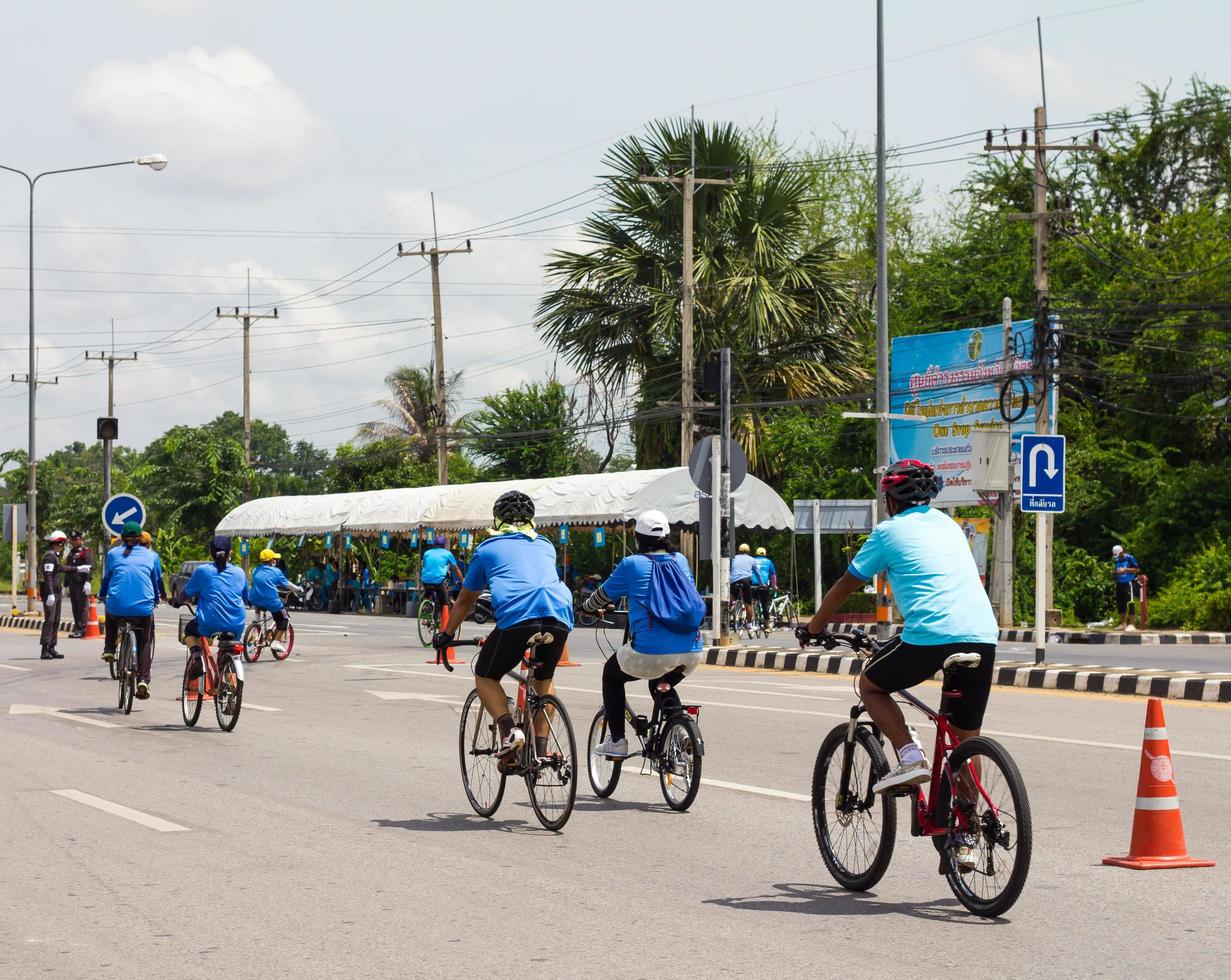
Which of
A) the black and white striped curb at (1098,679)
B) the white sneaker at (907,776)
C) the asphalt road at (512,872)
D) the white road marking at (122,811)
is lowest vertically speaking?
the white road marking at (122,811)

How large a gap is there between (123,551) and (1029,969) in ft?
41.6

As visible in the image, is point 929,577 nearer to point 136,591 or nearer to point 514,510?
point 514,510

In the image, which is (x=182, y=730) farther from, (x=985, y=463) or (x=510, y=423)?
(x=510, y=423)

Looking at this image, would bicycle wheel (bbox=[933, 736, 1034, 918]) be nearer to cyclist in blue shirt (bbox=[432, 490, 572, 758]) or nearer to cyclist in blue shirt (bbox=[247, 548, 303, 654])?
cyclist in blue shirt (bbox=[432, 490, 572, 758])

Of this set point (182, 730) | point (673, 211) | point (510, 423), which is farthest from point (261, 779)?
point (510, 423)

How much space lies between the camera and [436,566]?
27500 mm

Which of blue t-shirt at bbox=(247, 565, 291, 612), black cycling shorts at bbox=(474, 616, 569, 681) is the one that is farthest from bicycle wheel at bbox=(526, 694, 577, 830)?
blue t-shirt at bbox=(247, 565, 291, 612)

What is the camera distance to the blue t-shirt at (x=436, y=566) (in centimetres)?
2717

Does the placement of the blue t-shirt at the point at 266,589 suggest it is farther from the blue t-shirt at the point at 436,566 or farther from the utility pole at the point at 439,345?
the utility pole at the point at 439,345

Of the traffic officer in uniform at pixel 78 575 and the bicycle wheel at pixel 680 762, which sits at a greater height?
the traffic officer in uniform at pixel 78 575

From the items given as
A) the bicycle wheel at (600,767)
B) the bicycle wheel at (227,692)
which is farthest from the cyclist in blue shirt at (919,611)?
the bicycle wheel at (227,692)

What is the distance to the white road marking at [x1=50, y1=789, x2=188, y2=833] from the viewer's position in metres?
9.25

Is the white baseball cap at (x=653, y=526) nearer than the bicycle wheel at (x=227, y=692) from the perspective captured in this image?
Yes

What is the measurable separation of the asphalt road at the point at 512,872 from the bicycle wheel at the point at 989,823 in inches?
4.9
